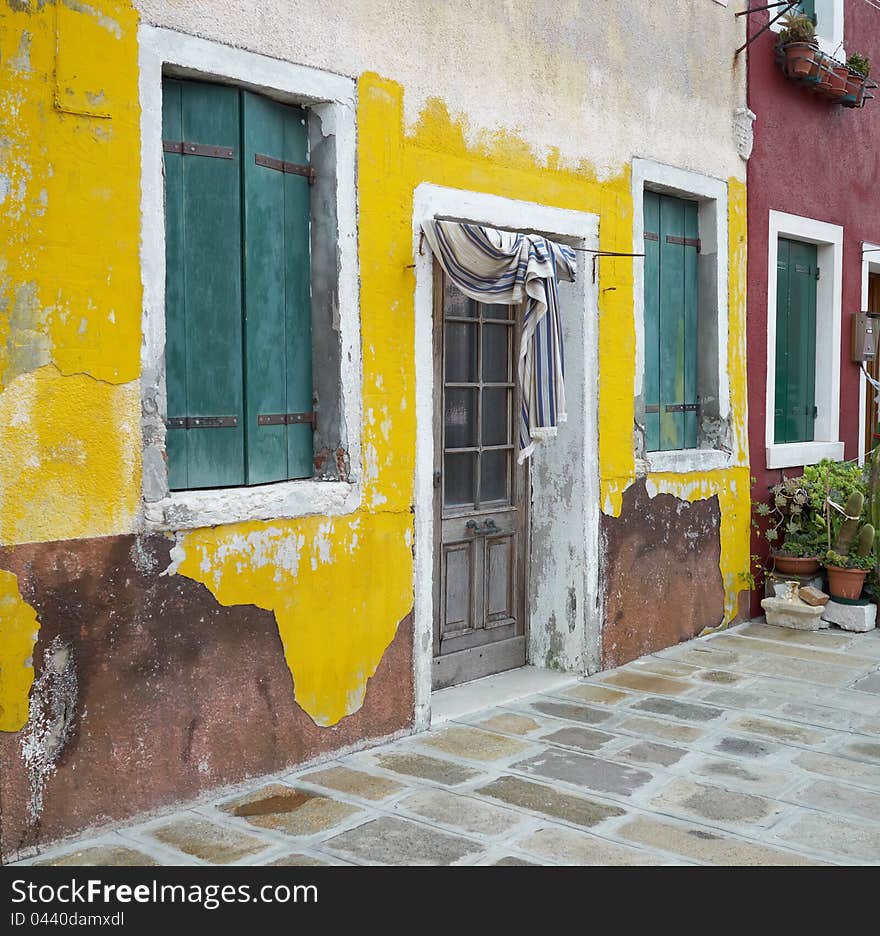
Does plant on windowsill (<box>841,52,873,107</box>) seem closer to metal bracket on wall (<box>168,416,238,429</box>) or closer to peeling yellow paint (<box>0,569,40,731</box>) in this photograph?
metal bracket on wall (<box>168,416,238,429</box>)

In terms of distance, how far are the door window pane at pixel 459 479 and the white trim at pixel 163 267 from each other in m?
1.08

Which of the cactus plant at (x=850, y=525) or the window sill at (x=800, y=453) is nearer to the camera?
the cactus plant at (x=850, y=525)

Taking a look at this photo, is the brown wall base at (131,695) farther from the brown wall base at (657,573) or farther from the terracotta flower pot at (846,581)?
the terracotta flower pot at (846,581)

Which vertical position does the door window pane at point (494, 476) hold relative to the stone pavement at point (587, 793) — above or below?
above

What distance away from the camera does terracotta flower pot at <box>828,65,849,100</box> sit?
7785 millimetres

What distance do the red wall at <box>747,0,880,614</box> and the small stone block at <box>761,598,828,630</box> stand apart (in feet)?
0.61

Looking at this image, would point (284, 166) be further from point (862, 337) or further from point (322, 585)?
point (862, 337)

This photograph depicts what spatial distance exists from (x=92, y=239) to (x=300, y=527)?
141 centimetres

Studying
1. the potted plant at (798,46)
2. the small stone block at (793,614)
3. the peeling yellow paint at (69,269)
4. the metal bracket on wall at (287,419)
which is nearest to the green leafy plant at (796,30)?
the potted plant at (798,46)

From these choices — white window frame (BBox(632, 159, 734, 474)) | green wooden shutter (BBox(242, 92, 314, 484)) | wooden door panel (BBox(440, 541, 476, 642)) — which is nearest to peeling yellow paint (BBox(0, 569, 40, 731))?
green wooden shutter (BBox(242, 92, 314, 484))

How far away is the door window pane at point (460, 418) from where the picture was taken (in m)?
5.64

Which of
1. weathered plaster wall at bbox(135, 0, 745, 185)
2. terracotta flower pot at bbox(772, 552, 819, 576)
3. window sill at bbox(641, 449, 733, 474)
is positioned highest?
weathered plaster wall at bbox(135, 0, 745, 185)

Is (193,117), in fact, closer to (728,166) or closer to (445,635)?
(445,635)

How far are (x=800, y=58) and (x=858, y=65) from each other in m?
0.99
